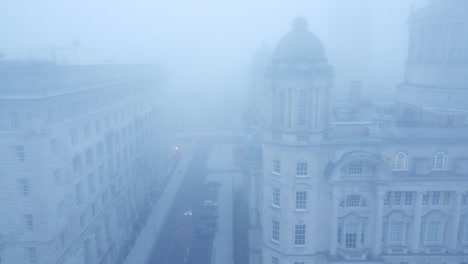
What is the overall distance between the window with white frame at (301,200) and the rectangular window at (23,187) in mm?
28311

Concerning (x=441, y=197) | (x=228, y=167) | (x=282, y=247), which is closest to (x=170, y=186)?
(x=228, y=167)

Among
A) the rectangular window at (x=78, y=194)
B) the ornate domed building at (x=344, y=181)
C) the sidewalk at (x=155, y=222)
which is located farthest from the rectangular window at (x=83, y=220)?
the ornate domed building at (x=344, y=181)

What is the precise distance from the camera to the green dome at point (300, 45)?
41.5 metres

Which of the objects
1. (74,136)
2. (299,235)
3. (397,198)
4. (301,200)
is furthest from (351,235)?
(74,136)

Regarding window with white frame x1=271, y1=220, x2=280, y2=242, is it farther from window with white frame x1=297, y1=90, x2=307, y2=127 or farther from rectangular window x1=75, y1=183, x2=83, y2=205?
rectangular window x1=75, y1=183, x2=83, y2=205

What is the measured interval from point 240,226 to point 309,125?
27.5 meters

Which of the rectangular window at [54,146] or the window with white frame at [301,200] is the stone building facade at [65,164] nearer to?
the rectangular window at [54,146]

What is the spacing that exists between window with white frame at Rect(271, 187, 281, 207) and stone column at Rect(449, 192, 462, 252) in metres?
20.7

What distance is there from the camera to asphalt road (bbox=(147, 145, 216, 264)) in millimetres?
53781

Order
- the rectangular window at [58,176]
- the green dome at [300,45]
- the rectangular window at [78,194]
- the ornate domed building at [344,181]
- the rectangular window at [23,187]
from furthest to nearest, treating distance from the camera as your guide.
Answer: the rectangular window at [78,194] < the ornate domed building at [344,181] < the green dome at [300,45] < the rectangular window at [58,176] < the rectangular window at [23,187]

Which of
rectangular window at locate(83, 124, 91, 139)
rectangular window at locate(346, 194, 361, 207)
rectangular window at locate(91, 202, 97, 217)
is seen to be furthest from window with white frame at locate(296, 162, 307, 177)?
rectangular window at locate(91, 202, 97, 217)

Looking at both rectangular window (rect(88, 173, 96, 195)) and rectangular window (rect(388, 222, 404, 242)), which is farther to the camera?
rectangular window (rect(88, 173, 96, 195))

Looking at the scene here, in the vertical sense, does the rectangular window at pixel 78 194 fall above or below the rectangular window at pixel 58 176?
below

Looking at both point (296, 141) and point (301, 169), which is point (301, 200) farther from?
point (296, 141)
